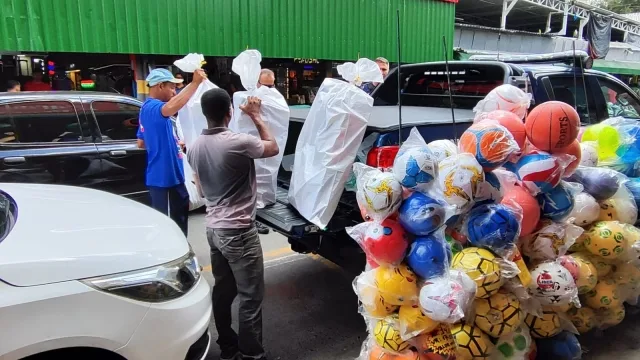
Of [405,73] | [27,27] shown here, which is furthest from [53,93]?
[405,73]

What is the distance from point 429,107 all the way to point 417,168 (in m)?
2.85

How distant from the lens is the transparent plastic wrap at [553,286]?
2672mm

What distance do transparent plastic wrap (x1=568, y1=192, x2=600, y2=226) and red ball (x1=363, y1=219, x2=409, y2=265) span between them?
127cm

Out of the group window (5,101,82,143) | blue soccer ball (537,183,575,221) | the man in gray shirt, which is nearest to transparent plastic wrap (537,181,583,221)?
blue soccer ball (537,183,575,221)

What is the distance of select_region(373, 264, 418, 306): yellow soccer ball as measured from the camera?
8.14 feet

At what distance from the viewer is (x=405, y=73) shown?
5.68 metres

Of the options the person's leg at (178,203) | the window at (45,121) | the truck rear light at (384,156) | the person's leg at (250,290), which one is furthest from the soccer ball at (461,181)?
the window at (45,121)

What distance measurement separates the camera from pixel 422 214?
245cm

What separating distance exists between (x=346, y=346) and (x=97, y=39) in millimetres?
7432

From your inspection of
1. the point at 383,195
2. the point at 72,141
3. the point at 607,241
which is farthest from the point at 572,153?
the point at 72,141

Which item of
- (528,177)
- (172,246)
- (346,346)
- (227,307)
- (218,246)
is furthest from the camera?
(346,346)

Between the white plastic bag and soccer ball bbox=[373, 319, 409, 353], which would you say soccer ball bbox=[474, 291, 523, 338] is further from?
the white plastic bag

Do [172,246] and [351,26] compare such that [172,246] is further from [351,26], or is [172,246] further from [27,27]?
[351,26]

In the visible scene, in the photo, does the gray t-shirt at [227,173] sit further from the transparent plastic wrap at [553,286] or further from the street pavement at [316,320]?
the transparent plastic wrap at [553,286]
